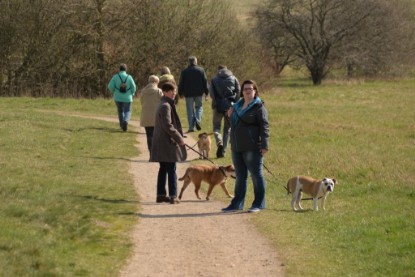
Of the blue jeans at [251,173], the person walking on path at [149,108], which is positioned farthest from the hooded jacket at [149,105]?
the blue jeans at [251,173]

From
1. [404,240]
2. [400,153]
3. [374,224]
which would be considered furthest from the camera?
[400,153]

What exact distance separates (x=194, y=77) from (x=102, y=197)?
8692mm

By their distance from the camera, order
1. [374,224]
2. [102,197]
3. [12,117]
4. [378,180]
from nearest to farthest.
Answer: [374,224]
[102,197]
[378,180]
[12,117]

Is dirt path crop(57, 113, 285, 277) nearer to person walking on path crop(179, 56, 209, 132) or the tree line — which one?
person walking on path crop(179, 56, 209, 132)

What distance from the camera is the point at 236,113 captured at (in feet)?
36.4

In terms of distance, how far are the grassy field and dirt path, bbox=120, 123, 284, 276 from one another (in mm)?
221

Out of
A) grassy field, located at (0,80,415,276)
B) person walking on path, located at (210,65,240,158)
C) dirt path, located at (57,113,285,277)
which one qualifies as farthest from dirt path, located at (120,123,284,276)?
person walking on path, located at (210,65,240,158)

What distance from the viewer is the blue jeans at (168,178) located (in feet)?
39.1

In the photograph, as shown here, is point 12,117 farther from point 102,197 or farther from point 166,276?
point 166,276

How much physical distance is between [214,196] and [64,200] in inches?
103

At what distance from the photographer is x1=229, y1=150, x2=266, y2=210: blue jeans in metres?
11.1

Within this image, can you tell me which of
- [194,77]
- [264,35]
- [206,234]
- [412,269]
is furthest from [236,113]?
[264,35]

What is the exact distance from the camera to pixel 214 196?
12.8 m

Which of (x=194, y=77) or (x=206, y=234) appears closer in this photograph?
(x=206, y=234)
